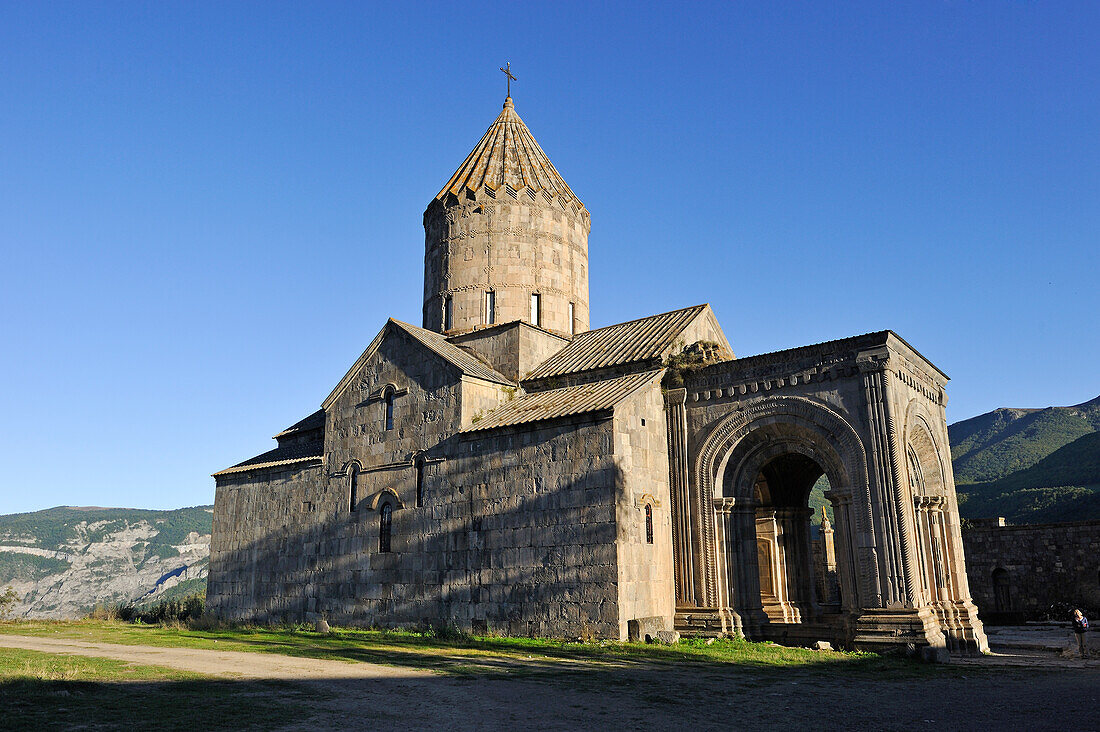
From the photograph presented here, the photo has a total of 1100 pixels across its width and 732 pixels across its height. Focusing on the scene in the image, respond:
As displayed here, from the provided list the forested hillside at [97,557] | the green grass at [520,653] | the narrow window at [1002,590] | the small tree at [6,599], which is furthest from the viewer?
the forested hillside at [97,557]

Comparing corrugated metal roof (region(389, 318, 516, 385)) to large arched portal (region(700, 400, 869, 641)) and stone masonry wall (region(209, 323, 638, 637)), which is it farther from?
large arched portal (region(700, 400, 869, 641))

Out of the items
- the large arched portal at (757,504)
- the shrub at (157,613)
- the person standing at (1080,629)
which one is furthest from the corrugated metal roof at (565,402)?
the shrub at (157,613)

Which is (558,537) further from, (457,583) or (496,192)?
(496,192)

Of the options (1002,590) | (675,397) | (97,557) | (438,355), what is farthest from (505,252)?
(97,557)

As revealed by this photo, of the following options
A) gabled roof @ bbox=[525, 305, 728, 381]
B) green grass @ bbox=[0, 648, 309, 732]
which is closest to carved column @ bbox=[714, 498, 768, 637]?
gabled roof @ bbox=[525, 305, 728, 381]

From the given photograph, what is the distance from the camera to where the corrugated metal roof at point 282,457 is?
2175 centimetres

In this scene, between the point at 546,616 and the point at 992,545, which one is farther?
the point at 992,545

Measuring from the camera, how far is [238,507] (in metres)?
23.0

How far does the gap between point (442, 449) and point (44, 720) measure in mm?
11810

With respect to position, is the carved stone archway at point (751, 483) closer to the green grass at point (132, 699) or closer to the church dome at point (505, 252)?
the church dome at point (505, 252)

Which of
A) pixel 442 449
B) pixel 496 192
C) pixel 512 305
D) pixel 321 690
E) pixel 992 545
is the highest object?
pixel 496 192

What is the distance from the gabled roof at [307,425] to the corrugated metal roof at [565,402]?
24.2ft

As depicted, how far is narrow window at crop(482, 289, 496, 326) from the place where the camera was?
886 inches

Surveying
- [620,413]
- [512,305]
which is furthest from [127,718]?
[512,305]
